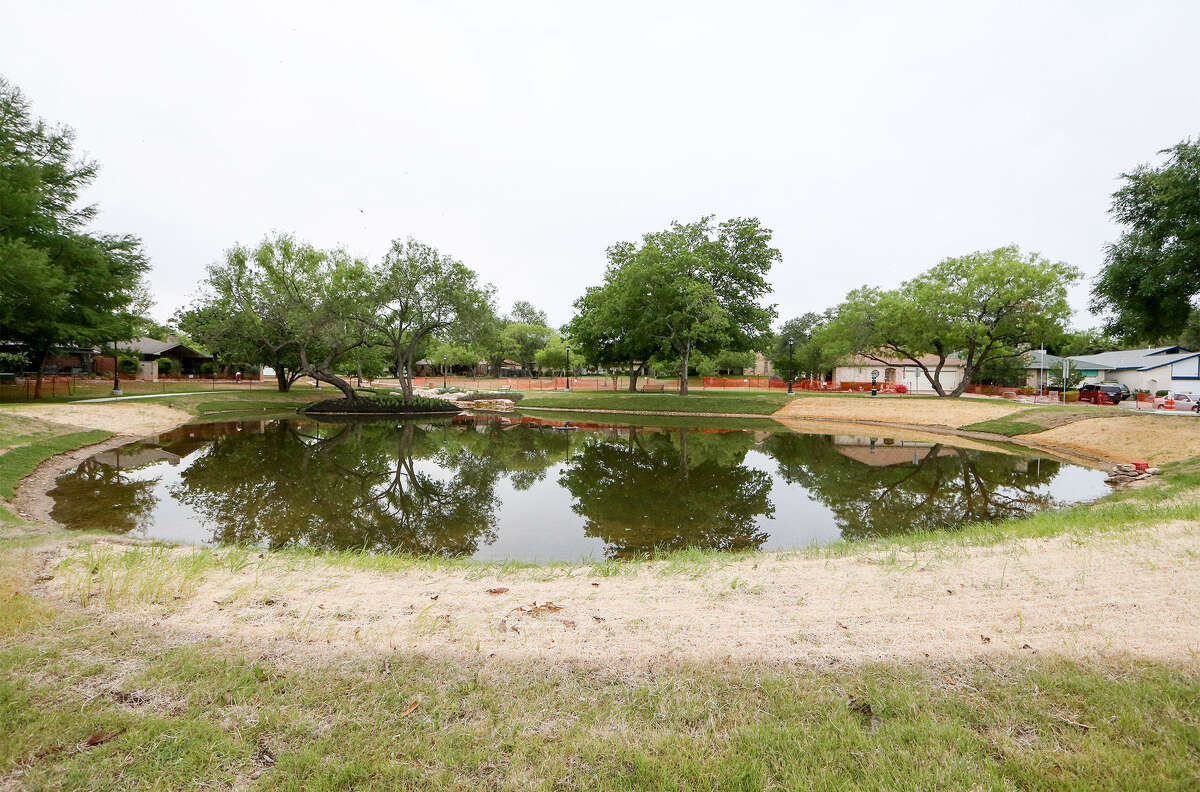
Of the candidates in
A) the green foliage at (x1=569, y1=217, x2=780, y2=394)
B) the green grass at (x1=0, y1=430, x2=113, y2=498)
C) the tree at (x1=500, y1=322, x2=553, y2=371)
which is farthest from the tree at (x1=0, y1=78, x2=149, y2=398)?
the tree at (x1=500, y1=322, x2=553, y2=371)

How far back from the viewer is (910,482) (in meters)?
14.5

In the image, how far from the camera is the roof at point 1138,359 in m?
42.0

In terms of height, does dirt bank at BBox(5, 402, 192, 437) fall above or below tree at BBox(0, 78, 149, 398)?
below

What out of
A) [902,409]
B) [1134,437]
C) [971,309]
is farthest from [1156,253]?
[971,309]

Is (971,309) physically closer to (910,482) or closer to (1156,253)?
(1156,253)

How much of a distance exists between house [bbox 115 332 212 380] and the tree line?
9.48 m

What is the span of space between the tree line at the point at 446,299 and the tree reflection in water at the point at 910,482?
22.0ft

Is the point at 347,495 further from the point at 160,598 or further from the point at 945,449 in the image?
the point at 945,449

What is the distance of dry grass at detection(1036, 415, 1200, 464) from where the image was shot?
1638 cm

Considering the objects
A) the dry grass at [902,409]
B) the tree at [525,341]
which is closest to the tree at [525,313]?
the tree at [525,341]

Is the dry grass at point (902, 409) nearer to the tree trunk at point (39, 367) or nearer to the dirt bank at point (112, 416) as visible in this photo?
the dirt bank at point (112, 416)

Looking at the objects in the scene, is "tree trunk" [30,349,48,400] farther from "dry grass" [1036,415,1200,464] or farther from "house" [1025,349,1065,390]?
"house" [1025,349,1065,390]

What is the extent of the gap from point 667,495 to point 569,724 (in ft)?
32.4

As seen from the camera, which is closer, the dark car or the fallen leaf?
the fallen leaf
